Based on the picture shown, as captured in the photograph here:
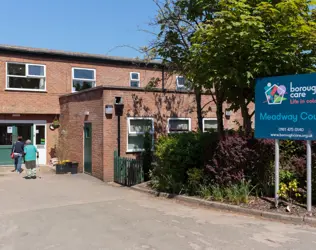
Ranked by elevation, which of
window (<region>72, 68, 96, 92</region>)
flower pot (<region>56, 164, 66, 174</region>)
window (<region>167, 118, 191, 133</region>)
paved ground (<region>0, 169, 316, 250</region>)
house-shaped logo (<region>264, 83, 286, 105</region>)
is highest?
window (<region>72, 68, 96, 92</region>)

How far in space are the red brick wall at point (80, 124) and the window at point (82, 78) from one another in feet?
4.45

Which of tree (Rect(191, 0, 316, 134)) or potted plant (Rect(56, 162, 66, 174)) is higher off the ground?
tree (Rect(191, 0, 316, 134))

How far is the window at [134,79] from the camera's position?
21.2m

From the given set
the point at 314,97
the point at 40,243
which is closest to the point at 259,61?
the point at 314,97

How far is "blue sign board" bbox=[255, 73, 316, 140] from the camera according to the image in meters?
7.50

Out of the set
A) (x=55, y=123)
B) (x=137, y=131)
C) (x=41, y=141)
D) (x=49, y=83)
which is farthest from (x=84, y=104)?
(x=41, y=141)

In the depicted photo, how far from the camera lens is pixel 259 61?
8391 millimetres

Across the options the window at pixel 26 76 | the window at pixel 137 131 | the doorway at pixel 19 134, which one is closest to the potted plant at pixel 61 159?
the doorway at pixel 19 134

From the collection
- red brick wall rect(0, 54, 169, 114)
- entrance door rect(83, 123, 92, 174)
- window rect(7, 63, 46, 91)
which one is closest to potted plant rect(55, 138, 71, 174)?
entrance door rect(83, 123, 92, 174)

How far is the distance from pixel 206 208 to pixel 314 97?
11.7 ft

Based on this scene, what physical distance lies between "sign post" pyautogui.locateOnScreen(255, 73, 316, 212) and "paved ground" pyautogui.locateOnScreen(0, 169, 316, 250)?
168 centimetres

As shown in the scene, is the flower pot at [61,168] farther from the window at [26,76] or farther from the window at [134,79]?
the window at [134,79]

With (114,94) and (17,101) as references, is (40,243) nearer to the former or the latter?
(114,94)

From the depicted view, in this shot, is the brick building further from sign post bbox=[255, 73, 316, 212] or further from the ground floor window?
sign post bbox=[255, 73, 316, 212]
